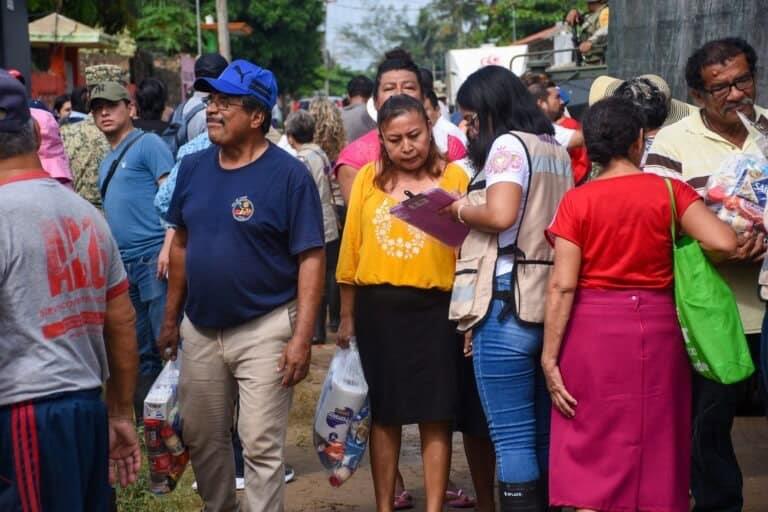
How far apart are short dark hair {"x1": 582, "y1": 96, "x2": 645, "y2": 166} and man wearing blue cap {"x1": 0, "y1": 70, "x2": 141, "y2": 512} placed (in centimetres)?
189

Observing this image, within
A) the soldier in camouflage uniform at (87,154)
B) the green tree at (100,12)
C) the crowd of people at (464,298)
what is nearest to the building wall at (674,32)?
the crowd of people at (464,298)

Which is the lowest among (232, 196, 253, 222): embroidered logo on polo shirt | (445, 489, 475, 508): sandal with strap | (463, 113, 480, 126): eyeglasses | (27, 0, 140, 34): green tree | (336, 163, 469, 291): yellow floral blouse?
(445, 489, 475, 508): sandal with strap

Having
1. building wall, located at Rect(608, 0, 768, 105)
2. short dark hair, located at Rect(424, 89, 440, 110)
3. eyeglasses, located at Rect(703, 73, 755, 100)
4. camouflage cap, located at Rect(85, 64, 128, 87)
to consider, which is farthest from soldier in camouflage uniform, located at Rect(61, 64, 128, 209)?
eyeglasses, located at Rect(703, 73, 755, 100)

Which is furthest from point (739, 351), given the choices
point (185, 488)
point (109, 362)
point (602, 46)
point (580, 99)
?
point (602, 46)

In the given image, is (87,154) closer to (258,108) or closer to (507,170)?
(258,108)

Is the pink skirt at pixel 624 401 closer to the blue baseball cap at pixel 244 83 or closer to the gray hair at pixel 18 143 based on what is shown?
the blue baseball cap at pixel 244 83

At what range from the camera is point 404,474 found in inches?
266

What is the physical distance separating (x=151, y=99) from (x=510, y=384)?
17.2ft

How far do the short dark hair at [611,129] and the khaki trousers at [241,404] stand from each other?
1.42 metres

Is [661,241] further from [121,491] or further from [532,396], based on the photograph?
[121,491]

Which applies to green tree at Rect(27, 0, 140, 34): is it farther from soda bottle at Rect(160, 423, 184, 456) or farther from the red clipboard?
the red clipboard

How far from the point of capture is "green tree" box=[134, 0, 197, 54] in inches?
1458

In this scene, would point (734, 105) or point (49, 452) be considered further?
point (734, 105)

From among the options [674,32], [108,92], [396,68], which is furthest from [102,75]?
[674,32]
